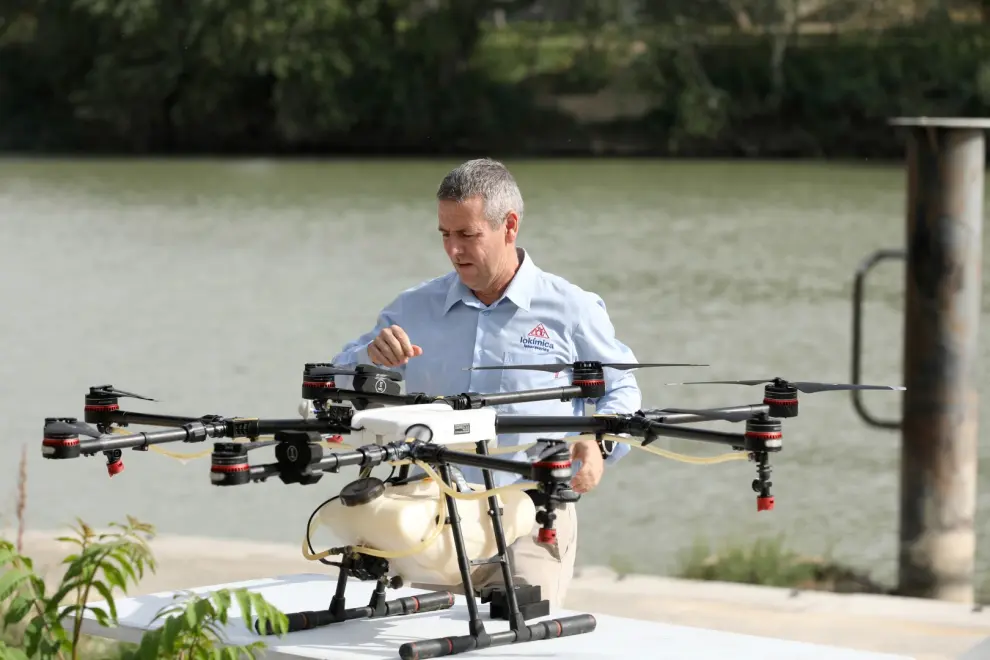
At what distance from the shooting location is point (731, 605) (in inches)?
292

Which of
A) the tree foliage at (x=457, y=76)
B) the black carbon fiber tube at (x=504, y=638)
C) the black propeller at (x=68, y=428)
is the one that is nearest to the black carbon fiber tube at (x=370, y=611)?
the black carbon fiber tube at (x=504, y=638)

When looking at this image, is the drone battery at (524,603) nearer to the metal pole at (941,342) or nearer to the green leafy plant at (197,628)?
the green leafy plant at (197,628)

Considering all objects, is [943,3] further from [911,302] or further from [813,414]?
[911,302]

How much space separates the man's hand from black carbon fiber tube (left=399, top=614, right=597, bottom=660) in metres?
0.30

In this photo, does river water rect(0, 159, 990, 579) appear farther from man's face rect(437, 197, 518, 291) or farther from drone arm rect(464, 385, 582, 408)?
drone arm rect(464, 385, 582, 408)

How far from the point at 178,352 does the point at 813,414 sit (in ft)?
21.3

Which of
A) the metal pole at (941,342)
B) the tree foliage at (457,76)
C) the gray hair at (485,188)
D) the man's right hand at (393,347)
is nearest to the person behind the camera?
the man's right hand at (393,347)

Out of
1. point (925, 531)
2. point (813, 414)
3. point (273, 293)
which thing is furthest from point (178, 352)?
point (925, 531)

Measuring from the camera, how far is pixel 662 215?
30312mm

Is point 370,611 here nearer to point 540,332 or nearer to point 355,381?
point 355,381

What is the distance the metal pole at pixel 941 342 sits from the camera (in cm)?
802

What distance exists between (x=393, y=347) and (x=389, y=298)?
16.4m

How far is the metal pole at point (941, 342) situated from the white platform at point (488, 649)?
13.4 ft

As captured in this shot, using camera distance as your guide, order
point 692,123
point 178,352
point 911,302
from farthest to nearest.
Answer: point 692,123 < point 178,352 < point 911,302
